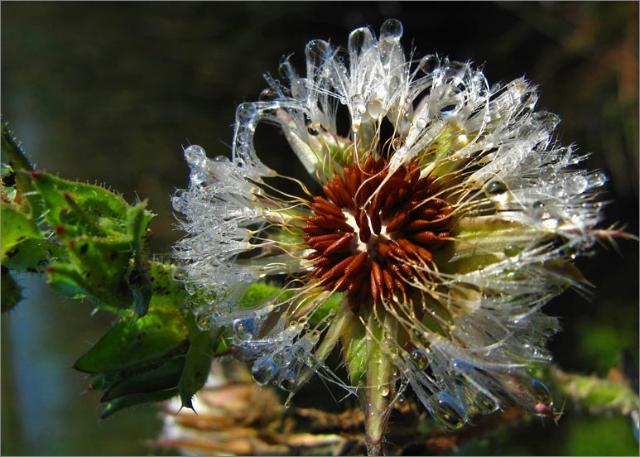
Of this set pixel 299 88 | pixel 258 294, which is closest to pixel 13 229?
pixel 258 294

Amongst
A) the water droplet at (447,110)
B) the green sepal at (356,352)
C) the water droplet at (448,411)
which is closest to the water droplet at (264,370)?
the green sepal at (356,352)

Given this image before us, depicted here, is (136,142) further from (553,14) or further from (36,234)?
(36,234)

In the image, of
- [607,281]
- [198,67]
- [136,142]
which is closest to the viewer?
[607,281]

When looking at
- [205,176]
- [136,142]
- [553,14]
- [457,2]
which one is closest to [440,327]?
[205,176]

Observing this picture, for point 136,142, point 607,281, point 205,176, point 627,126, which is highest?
point 136,142

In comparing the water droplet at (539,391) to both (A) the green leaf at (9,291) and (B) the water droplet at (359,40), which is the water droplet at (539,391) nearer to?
(B) the water droplet at (359,40)

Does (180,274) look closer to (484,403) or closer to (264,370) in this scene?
(264,370)

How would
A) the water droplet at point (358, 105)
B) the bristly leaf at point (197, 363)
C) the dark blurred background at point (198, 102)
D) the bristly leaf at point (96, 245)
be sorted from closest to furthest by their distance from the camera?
the bristly leaf at point (96, 245), the bristly leaf at point (197, 363), the water droplet at point (358, 105), the dark blurred background at point (198, 102)
